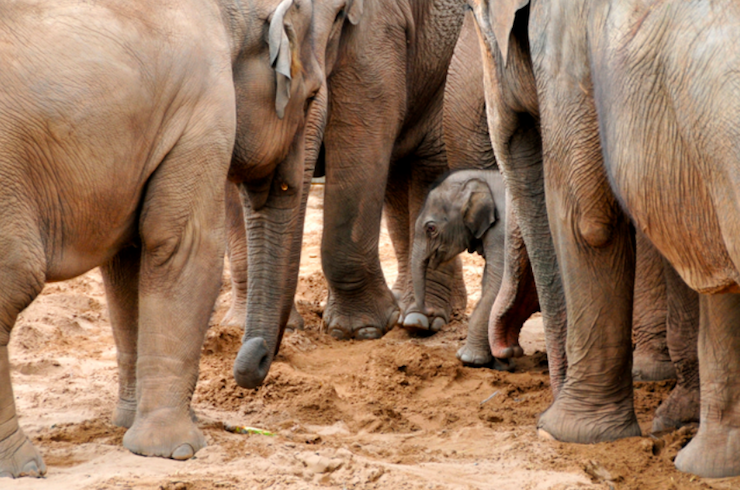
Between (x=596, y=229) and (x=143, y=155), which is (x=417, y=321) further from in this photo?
(x=143, y=155)

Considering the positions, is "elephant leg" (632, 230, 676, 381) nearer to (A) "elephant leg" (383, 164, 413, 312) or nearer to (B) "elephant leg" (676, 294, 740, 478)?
(B) "elephant leg" (676, 294, 740, 478)

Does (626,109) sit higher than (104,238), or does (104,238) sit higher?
(626,109)

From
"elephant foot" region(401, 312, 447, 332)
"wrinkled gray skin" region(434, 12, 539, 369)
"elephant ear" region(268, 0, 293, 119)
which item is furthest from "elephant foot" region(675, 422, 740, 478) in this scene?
"elephant foot" region(401, 312, 447, 332)

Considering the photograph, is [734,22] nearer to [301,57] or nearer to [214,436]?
[301,57]

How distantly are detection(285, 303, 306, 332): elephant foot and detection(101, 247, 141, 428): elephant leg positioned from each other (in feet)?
6.19

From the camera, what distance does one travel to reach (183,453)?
337 cm

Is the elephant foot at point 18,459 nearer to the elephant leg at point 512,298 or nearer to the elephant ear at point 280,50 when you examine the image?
the elephant ear at point 280,50

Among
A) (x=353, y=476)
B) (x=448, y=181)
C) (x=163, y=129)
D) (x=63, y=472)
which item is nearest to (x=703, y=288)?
(x=353, y=476)

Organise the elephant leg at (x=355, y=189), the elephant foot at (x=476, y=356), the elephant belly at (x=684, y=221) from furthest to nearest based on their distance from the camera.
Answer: the elephant leg at (x=355, y=189) → the elephant foot at (x=476, y=356) → the elephant belly at (x=684, y=221)

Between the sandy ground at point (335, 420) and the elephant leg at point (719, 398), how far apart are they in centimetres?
6

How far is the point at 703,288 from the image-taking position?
2.93 metres

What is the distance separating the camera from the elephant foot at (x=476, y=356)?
197 inches

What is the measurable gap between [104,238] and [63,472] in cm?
65

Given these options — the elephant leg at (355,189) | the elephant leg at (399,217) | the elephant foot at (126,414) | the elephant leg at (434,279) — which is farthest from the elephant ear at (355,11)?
the elephant foot at (126,414)
